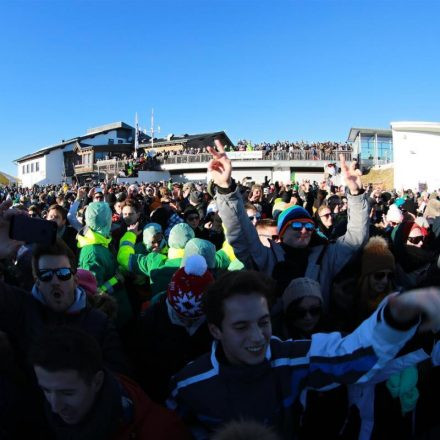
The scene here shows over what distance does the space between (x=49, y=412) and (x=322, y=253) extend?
2214mm

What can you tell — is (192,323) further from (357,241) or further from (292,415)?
(357,241)

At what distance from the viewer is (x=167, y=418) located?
1.83 m

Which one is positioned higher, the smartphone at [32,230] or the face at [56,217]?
the face at [56,217]

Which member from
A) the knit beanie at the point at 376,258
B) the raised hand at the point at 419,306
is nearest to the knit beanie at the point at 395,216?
the knit beanie at the point at 376,258

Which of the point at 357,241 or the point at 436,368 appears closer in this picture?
the point at 436,368

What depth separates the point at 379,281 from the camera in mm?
3012

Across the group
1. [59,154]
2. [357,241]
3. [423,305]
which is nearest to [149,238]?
[357,241]

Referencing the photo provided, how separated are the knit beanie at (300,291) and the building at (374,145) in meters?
38.9

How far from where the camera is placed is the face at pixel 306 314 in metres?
2.64

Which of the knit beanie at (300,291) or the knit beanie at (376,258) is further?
the knit beanie at (376,258)

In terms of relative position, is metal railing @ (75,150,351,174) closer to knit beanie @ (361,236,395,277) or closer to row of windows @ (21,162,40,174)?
row of windows @ (21,162,40,174)

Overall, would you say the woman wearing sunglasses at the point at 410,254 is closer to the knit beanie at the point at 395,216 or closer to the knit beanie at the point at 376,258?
the knit beanie at the point at 376,258

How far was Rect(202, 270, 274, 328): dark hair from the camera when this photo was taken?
75.2 inches

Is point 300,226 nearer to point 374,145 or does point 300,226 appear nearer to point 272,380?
point 272,380
